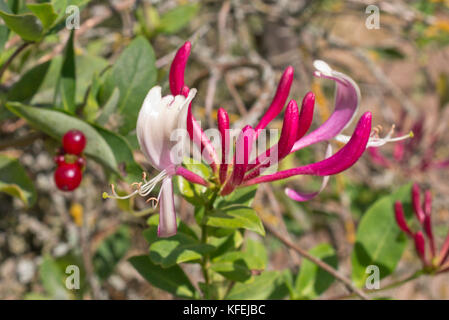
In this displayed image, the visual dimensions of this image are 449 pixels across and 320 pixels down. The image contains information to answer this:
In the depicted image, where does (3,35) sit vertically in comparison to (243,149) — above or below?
above

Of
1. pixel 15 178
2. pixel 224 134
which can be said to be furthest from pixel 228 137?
pixel 15 178

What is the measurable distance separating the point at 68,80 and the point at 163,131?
361 mm

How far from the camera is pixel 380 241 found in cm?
94

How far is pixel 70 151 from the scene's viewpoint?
2.51 feet

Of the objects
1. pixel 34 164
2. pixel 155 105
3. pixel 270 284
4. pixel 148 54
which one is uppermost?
pixel 148 54

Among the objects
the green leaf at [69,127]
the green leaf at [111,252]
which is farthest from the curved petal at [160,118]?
the green leaf at [111,252]

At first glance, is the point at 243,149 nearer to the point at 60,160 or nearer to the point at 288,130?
the point at 288,130

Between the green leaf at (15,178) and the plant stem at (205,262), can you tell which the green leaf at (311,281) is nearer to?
the plant stem at (205,262)

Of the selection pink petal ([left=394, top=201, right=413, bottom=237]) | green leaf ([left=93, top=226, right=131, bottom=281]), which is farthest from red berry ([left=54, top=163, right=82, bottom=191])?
green leaf ([left=93, top=226, right=131, bottom=281])

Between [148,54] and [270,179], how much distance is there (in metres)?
0.37

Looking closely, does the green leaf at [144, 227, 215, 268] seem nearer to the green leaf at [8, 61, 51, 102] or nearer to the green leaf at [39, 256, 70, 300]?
the green leaf at [8, 61, 51, 102]

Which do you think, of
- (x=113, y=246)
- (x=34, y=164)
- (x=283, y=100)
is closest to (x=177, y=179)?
(x=283, y=100)

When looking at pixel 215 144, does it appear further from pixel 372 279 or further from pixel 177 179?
pixel 372 279

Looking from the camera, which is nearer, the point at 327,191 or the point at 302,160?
the point at 302,160
